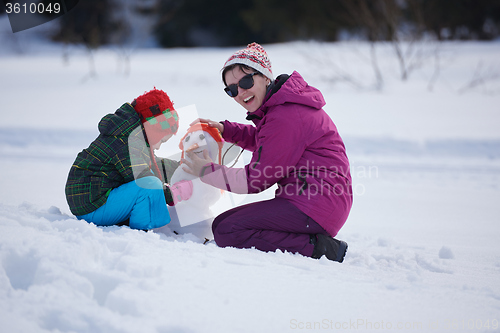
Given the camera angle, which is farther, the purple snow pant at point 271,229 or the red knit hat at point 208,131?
the red knit hat at point 208,131

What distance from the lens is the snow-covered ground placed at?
1592 millimetres

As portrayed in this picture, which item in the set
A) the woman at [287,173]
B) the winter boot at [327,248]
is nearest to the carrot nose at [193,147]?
the woman at [287,173]

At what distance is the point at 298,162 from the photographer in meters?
2.30

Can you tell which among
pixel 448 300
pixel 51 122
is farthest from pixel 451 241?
pixel 51 122

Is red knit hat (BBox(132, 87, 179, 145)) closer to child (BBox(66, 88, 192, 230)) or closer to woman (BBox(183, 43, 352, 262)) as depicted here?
child (BBox(66, 88, 192, 230))

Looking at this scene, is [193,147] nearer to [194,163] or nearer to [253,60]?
[194,163]

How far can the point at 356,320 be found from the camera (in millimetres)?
1645

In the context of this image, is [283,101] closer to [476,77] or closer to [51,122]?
[51,122]

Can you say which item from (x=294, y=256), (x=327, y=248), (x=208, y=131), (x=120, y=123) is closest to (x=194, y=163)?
(x=208, y=131)

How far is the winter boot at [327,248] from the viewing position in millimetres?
2262

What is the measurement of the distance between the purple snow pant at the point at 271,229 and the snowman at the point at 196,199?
0.20 metres

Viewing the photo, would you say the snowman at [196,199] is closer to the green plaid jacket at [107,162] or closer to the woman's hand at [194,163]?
the woman's hand at [194,163]

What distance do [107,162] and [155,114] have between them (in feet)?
1.24

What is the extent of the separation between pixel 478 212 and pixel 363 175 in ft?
4.48
